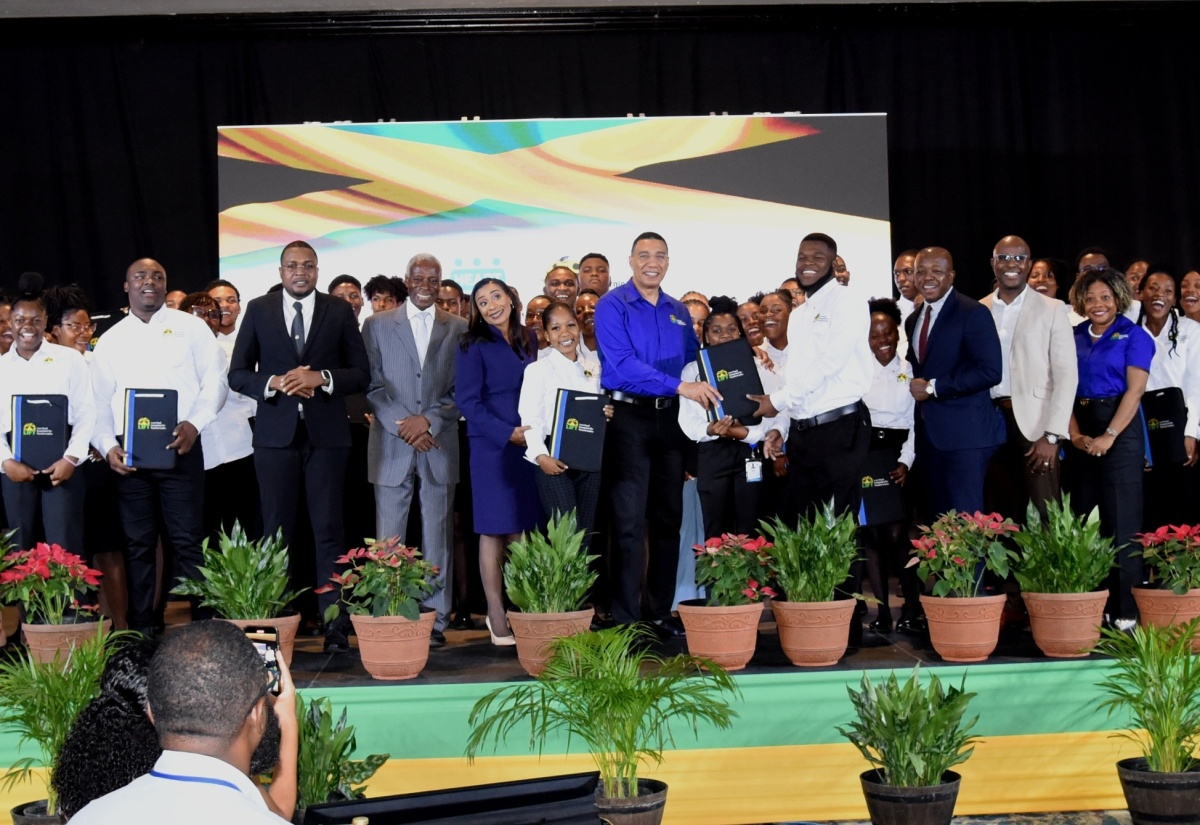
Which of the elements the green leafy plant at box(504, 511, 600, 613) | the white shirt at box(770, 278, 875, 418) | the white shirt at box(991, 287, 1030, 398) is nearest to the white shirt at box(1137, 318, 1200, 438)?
the white shirt at box(991, 287, 1030, 398)

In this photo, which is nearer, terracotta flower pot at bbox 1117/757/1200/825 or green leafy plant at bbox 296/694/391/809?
green leafy plant at bbox 296/694/391/809

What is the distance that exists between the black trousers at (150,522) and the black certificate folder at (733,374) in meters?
2.26

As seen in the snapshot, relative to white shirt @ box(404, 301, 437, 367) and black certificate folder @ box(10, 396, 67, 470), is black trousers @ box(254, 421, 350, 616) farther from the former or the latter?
black certificate folder @ box(10, 396, 67, 470)

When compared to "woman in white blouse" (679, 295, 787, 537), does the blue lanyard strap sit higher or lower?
lower

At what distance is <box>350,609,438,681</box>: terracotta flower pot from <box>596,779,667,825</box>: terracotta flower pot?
1065 millimetres

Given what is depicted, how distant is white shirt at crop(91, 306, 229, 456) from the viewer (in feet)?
18.5

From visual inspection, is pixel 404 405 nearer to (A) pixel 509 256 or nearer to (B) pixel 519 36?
(A) pixel 509 256

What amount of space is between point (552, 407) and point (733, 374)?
766mm

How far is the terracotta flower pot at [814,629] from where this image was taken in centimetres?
471

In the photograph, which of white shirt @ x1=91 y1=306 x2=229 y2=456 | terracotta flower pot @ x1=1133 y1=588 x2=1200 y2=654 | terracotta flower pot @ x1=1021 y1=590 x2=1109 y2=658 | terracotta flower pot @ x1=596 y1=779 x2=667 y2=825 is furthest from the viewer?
white shirt @ x1=91 y1=306 x2=229 y2=456

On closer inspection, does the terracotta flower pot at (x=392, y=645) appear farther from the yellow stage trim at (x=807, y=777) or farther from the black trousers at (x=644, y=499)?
the black trousers at (x=644, y=499)

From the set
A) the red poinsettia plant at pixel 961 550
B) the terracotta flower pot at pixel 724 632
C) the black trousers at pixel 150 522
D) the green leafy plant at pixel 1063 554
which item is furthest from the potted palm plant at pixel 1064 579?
the black trousers at pixel 150 522

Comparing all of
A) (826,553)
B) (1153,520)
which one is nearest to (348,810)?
(826,553)

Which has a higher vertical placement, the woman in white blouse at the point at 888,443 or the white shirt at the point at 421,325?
the white shirt at the point at 421,325
